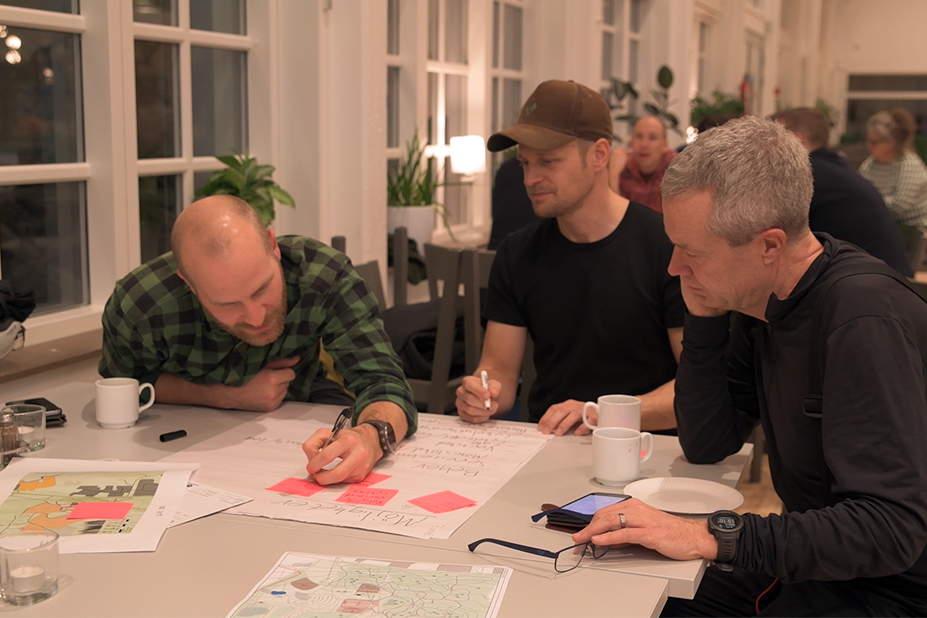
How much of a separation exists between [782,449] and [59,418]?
4.95 feet

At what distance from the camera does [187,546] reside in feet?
4.70

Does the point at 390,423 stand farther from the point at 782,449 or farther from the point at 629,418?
the point at 782,449

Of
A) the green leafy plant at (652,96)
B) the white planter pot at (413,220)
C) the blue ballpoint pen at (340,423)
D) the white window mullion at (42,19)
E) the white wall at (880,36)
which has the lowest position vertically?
the blue ballpoint pen at (340,423)

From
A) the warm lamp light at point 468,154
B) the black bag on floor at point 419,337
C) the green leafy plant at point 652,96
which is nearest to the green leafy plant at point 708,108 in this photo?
the green leafy plant at point 652,96

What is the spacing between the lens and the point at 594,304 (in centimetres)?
246

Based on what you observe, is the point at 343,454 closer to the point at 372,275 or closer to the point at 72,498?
the point at 72,498

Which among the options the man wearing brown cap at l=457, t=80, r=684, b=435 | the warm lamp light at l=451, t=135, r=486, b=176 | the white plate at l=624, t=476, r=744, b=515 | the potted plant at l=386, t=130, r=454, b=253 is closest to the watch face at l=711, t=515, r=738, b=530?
the white plate at l=624, t=476, r=744, b=515

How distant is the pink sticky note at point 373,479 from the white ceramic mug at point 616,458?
0.39 meters

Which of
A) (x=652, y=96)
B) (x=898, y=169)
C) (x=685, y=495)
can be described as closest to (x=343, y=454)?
(x=685, y=495)

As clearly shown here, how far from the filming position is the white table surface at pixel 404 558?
1246mm

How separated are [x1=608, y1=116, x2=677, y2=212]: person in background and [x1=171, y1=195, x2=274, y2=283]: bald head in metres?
3.83

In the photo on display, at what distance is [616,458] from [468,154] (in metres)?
3.62

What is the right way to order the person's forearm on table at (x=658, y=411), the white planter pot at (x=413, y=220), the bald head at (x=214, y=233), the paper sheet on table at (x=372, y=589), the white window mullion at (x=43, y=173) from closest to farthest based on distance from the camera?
the paper sheet on table at (x=372, y=589)
the bald head at (x=214, y=233)
the person's forearm on table at (x=658, y=411)
the white window mullion at (x=43, y=173)
the white planter pot at (x=413, y=220)

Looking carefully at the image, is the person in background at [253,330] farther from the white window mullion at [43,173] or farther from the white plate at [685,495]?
the white window mullion at [43,173]
